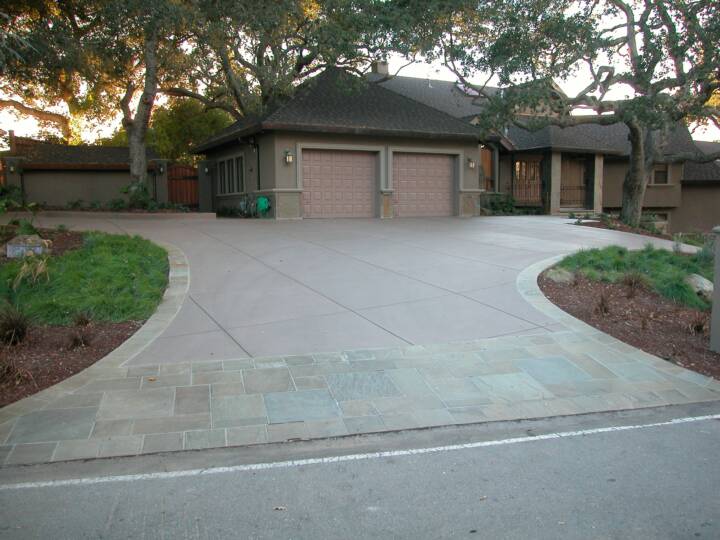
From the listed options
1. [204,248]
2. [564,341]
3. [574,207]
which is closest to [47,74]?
[204,248]

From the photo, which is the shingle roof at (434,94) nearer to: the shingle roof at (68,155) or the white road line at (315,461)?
the shingle roof at (68,155)

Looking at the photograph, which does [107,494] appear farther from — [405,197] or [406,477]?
[405,197]

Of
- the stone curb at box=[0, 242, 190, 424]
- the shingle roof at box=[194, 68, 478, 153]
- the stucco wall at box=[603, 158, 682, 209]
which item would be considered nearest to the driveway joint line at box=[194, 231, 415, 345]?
the stone curb at box=[0, 242, 190, 424]

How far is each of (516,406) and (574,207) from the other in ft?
79.2

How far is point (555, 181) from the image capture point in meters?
26.8

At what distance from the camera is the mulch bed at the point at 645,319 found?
7.12m

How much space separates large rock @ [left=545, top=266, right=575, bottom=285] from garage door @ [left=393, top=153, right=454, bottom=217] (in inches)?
461

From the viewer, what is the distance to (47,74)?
47.5ft

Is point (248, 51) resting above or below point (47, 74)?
above

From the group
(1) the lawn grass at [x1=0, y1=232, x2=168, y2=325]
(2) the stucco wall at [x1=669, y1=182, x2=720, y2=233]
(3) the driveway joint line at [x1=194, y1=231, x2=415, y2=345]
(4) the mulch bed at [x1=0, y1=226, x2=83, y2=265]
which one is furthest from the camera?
(2) the stucco wall at [x1=669, y1=182, x2=720, y2=233]

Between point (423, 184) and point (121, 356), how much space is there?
55.8 ft

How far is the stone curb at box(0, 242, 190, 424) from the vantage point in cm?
530

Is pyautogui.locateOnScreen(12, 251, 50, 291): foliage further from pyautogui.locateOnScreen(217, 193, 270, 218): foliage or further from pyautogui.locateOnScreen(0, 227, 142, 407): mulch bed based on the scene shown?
pyautogui.locateOnScreen(217, 193, 270, 218): foliage

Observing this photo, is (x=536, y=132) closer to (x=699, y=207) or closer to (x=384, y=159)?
(x=384, y=159)
